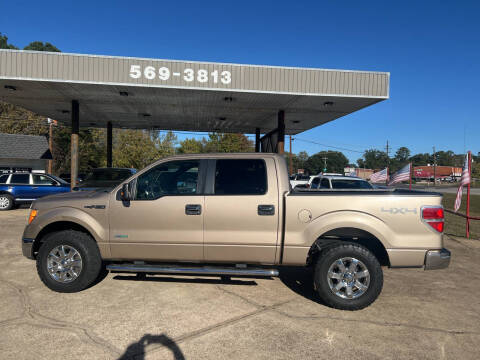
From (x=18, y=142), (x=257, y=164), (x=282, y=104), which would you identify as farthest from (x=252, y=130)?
(x=18, y=142)

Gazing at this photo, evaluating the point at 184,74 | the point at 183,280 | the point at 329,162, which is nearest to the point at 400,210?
the point at 183,280

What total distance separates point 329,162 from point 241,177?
135 m

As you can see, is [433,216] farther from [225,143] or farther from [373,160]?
[373,160]

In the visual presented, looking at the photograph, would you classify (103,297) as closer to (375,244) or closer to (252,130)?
(375,244)

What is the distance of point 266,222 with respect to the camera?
4145 mm

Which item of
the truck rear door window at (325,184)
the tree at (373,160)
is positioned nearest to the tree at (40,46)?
the truck rear door window at (325,184)

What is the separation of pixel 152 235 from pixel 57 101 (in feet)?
38.8

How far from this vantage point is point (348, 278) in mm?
4070

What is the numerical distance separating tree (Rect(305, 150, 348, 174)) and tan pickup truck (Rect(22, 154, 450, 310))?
400ft

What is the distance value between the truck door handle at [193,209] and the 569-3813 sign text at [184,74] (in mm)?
7131

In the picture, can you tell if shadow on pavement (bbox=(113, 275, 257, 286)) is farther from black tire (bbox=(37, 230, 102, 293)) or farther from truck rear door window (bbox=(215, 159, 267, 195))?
truck rear door window (bbox=(215, 159, 267, 195))

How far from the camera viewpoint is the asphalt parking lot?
123 inches

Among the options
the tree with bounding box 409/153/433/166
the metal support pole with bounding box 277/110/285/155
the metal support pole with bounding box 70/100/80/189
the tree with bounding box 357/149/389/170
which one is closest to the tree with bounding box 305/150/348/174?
the tree with bounding box 357/149/389/170

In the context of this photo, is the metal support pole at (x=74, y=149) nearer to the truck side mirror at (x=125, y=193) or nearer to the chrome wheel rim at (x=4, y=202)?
the chrome wheel rim at (x=4, y=202)
